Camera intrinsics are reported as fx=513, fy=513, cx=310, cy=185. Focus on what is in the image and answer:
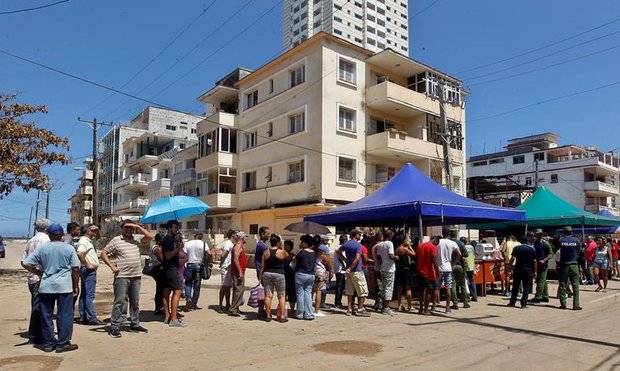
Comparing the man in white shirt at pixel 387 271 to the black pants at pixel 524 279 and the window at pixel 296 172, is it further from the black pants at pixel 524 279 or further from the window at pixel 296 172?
the window at pixel 296 172

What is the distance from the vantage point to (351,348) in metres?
7.78

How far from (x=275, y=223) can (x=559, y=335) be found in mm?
23449

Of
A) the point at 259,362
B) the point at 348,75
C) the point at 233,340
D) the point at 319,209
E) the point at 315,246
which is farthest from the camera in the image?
the point at 348,75

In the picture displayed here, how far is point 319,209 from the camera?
28.0 m

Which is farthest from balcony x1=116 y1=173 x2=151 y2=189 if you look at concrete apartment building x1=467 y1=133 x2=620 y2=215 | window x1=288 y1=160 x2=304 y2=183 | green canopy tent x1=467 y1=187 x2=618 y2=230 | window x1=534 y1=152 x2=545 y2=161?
green canopy tent x1=467 y1=187 x2=618 y2=230

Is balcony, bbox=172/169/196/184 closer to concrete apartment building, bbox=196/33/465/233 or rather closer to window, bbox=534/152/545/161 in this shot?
concrete apartment building, bbox=196/33/465/233

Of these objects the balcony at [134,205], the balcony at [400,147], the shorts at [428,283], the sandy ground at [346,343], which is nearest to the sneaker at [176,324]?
the sandy ground at [346,343]

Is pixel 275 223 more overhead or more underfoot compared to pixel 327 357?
more overhead

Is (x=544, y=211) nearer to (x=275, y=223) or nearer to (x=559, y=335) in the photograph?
(x=559, y=335)

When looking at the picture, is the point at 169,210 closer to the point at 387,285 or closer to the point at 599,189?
the point at 387,285

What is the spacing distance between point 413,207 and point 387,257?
1721mm

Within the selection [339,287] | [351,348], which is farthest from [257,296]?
[351,348]

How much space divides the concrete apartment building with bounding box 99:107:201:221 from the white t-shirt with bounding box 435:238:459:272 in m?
46.3

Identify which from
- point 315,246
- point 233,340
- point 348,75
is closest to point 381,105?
point 348,75
